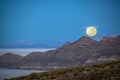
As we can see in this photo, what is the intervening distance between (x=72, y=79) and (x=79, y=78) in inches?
26.0

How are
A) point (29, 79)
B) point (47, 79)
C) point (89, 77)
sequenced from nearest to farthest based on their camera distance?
1. point (89, 77)
2. point (47, 79)
3. point (29, 79)

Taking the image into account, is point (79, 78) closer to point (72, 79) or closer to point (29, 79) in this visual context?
point (72, 79)

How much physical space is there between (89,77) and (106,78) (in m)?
1.67

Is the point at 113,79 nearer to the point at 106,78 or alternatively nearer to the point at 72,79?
the point at 106,78

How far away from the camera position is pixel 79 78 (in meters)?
24.1

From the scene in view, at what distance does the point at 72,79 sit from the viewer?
78.9ft

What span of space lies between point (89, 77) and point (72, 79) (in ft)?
5.28

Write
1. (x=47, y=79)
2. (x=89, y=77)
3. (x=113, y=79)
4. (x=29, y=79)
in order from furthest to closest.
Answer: (x=29, y=79), (x=47, y=79), (x=89, y=77), (x=113, y=79)

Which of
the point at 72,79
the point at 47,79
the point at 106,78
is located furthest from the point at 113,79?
the point at 47,79

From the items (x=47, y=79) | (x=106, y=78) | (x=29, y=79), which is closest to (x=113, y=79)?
(x=106, y=78)

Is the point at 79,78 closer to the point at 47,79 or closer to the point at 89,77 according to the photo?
the point at 89,77

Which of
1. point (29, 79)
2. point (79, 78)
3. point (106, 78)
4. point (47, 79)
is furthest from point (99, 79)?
point (29, 79)

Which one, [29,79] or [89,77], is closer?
[89,77]

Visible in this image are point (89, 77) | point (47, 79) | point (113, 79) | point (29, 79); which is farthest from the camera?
point (29, 79)
